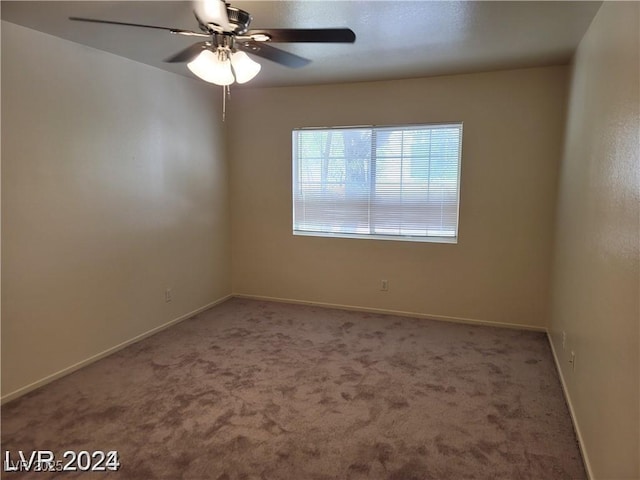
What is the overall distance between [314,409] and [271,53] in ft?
6.90

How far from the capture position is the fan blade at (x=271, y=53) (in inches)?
82.8

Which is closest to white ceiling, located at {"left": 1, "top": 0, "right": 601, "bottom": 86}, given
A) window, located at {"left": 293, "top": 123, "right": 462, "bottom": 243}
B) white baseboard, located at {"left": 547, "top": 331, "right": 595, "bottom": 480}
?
window, located at {"left": 293, "top": 123, "right": 462, "bottom": 243}

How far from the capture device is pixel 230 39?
1961mm

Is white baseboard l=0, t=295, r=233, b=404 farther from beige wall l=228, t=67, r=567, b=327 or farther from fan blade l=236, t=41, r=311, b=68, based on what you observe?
fan blade l=236, t=41, r=311, b=68

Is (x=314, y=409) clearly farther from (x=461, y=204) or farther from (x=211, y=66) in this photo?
(x=461, y=204)

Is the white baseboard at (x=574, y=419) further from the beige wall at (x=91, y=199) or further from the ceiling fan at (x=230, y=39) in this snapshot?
the beige wall at (x=91, y=199)

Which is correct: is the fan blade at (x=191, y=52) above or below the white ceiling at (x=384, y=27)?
below

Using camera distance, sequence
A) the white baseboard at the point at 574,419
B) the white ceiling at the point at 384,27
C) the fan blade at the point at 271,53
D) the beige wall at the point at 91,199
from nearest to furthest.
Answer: the white baseboard at the point at 574,419
the fan blade at the point at 271,53
the white ceiling at the point at 384,27
the beige wall at the point at 91,199

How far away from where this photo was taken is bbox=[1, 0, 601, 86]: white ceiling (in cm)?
224

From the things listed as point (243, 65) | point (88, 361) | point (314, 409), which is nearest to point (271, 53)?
point (243, 65)

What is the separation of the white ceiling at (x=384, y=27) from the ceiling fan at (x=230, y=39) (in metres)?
0.30

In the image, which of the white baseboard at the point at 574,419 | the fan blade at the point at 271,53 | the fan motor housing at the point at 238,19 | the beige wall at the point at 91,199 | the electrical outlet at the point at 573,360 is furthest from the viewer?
the beige wall at the point at 91,199

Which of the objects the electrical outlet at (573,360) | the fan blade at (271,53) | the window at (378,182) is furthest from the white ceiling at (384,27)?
the electrical outlet at (573,360)

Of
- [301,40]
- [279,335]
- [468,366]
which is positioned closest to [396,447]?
[468,366]
